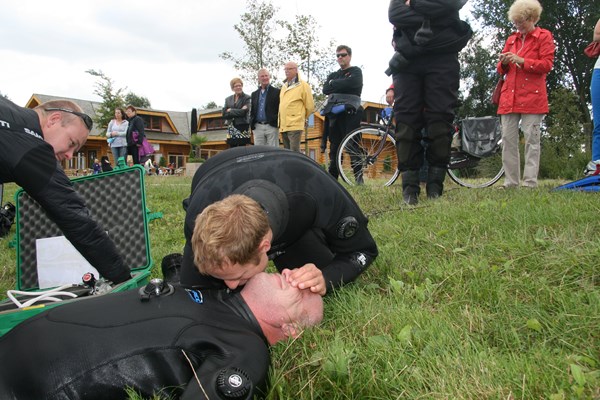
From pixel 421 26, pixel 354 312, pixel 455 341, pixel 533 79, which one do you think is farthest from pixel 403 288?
pixel 533 79

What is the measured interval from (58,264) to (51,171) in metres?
1.33

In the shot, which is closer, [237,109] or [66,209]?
[66,209]

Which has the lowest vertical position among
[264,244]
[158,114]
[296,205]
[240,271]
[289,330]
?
[289,330]

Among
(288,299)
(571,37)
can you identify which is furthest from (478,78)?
(288,299)

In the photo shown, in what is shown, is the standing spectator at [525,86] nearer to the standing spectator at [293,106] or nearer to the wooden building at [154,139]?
the standing spectator at [293,106]

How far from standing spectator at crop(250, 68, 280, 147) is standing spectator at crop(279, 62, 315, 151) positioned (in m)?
0.29

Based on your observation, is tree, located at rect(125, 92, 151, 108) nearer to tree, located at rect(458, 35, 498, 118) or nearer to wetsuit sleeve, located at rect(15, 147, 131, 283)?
tree, located at rect(458, 35, 498, 118)

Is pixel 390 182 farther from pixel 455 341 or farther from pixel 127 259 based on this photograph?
pixel 455 341

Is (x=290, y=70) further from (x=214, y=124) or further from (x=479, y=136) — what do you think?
(x=214, y=124)

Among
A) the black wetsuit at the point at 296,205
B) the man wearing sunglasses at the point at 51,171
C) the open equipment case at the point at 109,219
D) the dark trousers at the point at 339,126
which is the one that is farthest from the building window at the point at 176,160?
the black wetsuit at the point at 296,205

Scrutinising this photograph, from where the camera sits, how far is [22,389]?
5.73 feet

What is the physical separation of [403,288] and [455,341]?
27.0 inches

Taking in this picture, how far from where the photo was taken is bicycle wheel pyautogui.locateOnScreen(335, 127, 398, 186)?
22.3ft

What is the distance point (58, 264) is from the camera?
3750mm
